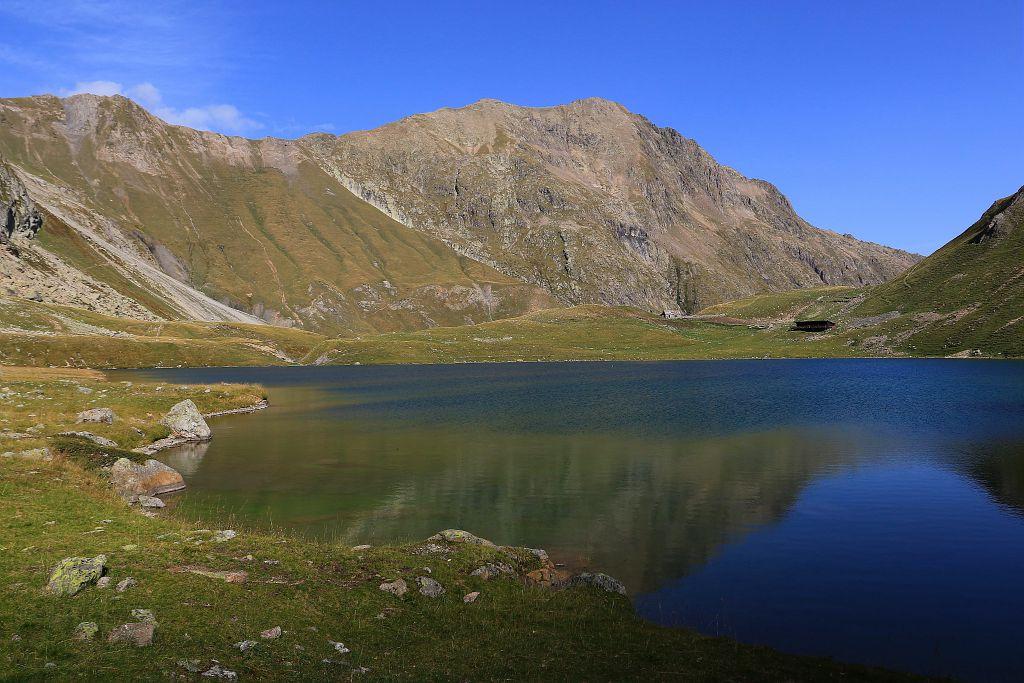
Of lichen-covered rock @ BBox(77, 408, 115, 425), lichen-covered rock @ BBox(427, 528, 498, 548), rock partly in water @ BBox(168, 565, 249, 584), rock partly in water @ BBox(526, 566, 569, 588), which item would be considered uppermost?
rock partly in water @ BBox(168, 565, 249, 584)

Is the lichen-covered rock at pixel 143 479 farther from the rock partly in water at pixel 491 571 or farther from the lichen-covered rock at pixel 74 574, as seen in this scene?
the rock partly in water at pixel 491 571

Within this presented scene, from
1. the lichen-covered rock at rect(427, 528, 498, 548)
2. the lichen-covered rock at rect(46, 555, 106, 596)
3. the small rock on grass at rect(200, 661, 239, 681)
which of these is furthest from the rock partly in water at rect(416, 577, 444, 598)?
the lichen-covered rock at rect(46, 555, 106, 596)

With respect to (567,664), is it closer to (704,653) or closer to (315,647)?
(704,653)

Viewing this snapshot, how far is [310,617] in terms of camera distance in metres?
19.3

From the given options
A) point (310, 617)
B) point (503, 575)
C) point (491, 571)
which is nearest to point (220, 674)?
point (310, 617)

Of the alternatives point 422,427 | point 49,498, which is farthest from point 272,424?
point 49,498

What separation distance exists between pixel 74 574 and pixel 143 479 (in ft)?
85.8

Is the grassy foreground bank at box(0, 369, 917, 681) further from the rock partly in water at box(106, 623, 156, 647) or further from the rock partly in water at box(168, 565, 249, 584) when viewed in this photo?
the rock partly in water at box(106, 623, 156, 647)

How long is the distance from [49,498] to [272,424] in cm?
5155

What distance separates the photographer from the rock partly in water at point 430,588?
73.3 ft

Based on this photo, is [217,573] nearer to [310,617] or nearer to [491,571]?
[310,617]

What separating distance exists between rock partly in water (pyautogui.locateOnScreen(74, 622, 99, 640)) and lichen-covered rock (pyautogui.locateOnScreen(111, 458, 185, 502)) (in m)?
23.5

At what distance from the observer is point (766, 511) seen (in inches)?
1452

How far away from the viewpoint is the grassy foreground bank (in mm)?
15844
